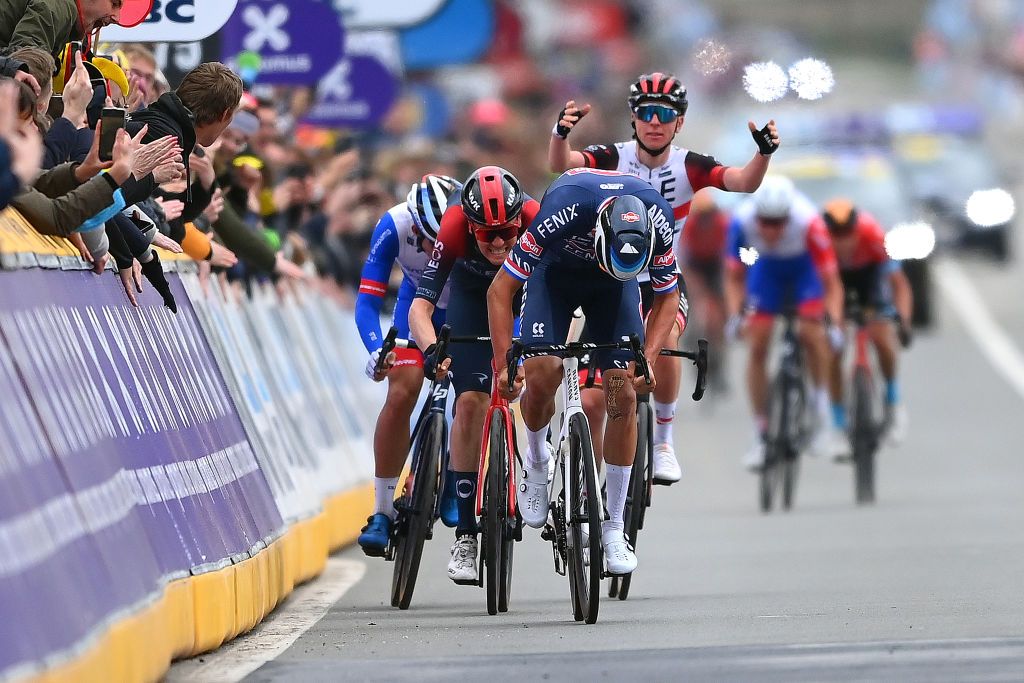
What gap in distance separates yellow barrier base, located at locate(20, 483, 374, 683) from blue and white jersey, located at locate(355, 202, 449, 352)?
3.31 feet

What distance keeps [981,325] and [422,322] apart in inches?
919

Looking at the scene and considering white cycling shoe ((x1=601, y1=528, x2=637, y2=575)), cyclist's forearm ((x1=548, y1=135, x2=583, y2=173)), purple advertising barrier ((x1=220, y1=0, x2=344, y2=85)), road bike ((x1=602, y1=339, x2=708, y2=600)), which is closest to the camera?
white cycling shoe ((x1=601, y1=528, x2=637, y2=575))

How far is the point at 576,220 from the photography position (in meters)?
10.4

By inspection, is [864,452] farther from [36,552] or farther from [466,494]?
[36,552]

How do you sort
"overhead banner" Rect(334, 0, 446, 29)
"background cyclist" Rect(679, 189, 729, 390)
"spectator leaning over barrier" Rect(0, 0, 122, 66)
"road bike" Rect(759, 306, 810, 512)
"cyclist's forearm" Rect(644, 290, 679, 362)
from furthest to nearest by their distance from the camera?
"background cyclist" Rect(679, 189, 729, 390) < "overhead banner" Rect(334, 0, 446, 29) < "road bike" Rect(759, 306, 810, 512) < "cyclist's forearm" Rect(644, 290, 679, 362) < "spectator leaning over barrier" Rect(0, 0, 122, 66)

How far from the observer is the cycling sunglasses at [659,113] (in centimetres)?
1252

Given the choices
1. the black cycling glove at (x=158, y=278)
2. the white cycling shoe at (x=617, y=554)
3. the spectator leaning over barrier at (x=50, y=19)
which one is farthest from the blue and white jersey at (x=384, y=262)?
the spectator leaning over barrier at (x=50, y=19)

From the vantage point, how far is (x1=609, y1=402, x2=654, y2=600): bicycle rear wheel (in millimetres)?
11891

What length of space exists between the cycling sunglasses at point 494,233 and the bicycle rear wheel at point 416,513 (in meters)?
1.06

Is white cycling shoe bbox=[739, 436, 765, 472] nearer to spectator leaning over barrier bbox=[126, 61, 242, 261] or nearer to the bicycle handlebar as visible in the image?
the bicycle handlebar

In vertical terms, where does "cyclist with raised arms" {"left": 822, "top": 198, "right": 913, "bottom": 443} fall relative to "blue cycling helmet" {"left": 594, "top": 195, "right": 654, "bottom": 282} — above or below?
below

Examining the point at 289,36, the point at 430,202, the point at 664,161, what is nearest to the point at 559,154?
the point at 664,161

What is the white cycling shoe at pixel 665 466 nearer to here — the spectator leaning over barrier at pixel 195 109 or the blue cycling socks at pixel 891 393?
the spectator leaning over barrier at pixel 195 109

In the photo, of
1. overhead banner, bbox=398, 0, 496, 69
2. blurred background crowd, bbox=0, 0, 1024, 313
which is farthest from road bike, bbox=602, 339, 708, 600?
overhead banner, bbox=398, 0, 496, 69
